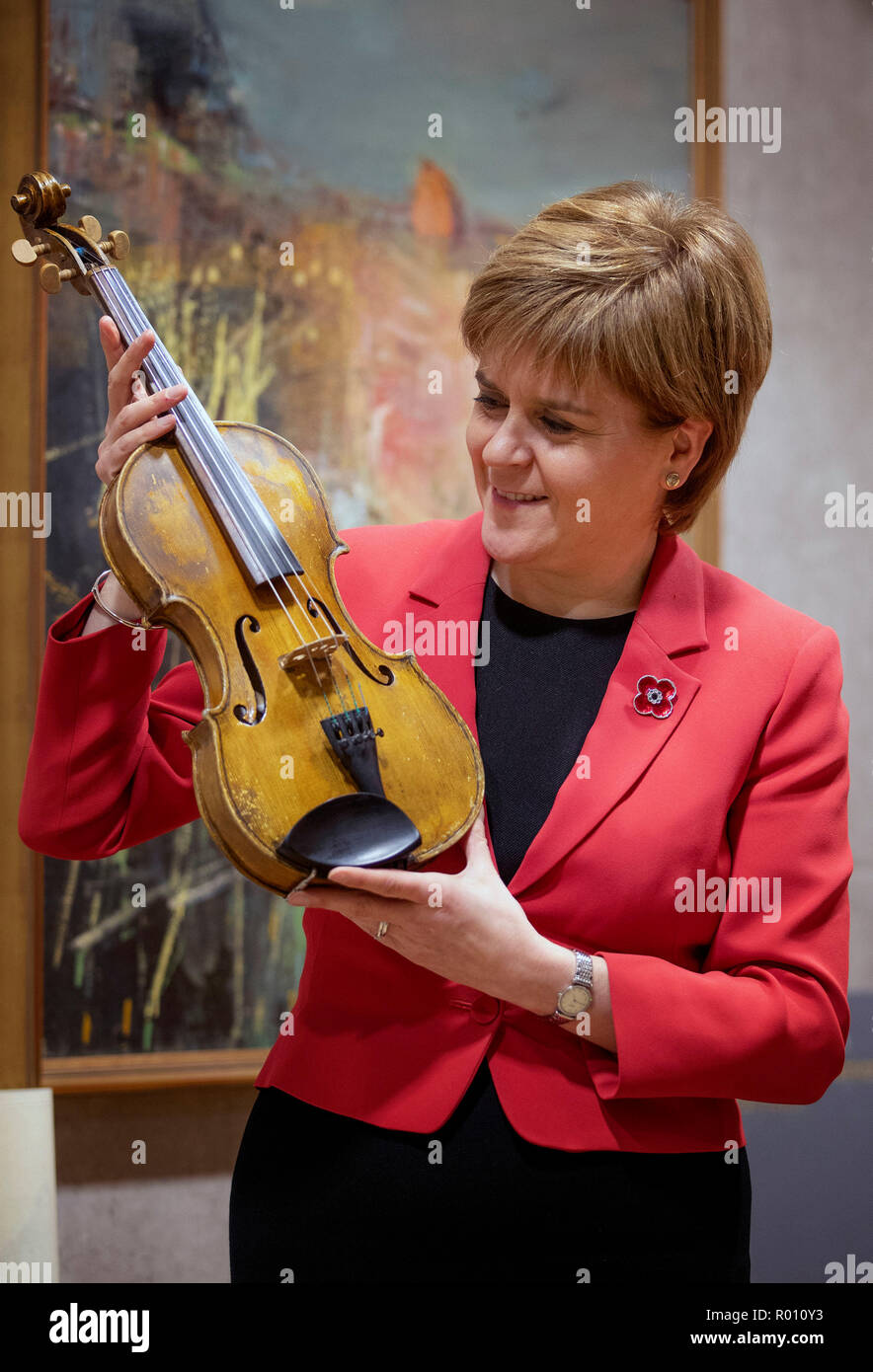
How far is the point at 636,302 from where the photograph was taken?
1.13 m

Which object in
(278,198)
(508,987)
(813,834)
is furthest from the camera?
(278,198)

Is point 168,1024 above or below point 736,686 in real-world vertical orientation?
below

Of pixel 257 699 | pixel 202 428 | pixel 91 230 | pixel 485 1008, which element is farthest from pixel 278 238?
pixel 485 1008

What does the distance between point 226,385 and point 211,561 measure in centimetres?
137

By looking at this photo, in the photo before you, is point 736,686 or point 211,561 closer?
point 211,561

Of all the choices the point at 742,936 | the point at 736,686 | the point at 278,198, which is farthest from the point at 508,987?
the point at 278,198

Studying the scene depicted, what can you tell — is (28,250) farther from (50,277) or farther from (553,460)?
(553,460)

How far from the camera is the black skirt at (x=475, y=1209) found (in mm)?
Answer: 1160

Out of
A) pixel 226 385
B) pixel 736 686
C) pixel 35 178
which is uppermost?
pixel 226 385

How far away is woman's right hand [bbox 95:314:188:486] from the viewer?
109 centimetres

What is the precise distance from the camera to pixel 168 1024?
7.72 feet

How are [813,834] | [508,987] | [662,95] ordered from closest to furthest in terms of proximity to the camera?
[508,987] → [813,834] → [662,95]

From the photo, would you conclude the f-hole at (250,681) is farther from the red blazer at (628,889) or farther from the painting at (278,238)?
the painting at (278,238)
